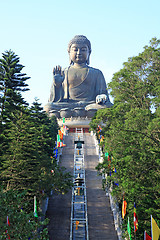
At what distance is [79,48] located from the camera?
135ft

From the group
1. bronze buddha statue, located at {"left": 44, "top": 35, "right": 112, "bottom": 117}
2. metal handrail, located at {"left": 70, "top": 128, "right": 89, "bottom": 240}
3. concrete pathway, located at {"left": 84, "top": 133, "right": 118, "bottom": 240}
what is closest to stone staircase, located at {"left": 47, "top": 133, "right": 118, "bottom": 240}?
concrete pathway, located at {"left": 84, "top": 133, "right": 118, "bottom": 240}

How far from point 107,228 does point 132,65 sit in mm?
8089

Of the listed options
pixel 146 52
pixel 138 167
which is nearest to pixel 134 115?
pixel 138 167

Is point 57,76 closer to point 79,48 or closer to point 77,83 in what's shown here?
point 77,83

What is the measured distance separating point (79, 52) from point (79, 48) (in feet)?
1.64

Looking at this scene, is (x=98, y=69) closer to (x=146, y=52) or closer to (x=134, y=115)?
(x=146, y=52)

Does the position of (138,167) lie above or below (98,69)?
below

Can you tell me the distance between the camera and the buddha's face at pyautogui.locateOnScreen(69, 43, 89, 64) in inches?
1620

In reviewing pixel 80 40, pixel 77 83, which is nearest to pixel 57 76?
pixel 77 83

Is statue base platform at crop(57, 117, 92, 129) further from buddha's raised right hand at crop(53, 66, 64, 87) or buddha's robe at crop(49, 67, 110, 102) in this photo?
buddha's raised right hand at crop(53, 66, 64, 87)

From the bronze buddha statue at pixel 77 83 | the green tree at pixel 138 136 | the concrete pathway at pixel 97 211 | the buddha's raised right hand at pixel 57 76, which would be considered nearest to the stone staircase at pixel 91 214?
the concrete pathway at pixel 97 211

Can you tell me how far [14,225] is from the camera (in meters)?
10.1

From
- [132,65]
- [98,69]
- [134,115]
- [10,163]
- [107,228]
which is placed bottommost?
[107,228]

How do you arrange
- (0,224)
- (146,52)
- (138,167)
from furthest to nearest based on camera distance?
1. (146,52)
2. (138,167)
3. (0,224)
